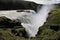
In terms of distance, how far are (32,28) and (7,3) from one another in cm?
2084

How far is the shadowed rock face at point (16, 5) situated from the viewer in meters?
42.8

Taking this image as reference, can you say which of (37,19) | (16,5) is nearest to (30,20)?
(37,19)

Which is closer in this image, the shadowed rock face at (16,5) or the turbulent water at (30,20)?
the turbulent water at (30,20)

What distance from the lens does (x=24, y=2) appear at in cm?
4566

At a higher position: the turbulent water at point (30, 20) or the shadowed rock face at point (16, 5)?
the turbulent water at point (30, 20)

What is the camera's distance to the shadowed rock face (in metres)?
42.8

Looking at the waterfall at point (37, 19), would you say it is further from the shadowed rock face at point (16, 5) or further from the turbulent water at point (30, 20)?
the shadowed rock face at point (16, 5)

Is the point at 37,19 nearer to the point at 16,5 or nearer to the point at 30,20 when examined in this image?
Answer: the point at 30,20

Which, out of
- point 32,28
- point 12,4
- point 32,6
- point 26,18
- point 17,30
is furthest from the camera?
point 12,4

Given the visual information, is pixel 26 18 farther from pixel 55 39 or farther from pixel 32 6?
pixel 55 39

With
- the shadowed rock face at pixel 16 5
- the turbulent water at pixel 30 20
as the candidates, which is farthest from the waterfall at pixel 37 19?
the shadowed rock face at pixel 16 5

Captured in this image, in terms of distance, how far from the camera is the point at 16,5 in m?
44.6

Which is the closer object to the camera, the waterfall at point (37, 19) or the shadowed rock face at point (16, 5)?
the waterfall at point (37, 19)

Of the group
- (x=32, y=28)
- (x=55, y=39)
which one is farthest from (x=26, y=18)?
(x=55, y=39)
